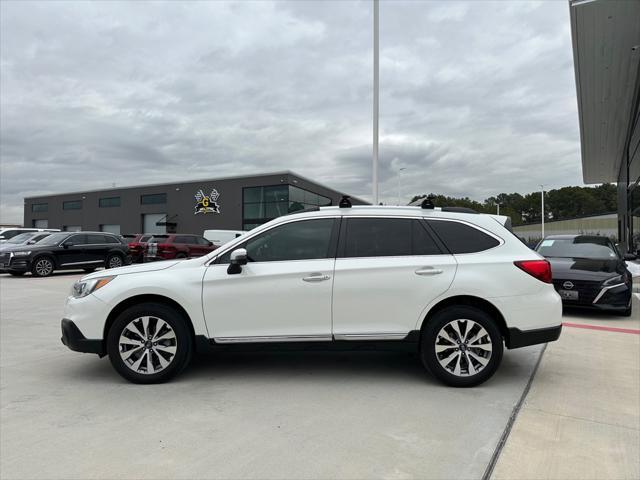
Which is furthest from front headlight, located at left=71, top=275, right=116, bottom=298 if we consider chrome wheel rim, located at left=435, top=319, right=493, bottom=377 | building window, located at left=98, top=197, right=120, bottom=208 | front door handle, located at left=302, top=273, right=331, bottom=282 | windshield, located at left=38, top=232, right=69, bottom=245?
building window, located at left=98, top=197, right=120, bottom=208

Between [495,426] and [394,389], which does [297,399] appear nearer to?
[394,389]

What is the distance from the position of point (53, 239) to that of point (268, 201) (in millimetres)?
28427

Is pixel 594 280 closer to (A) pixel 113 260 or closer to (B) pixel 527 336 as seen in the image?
(B) pixel 527 336

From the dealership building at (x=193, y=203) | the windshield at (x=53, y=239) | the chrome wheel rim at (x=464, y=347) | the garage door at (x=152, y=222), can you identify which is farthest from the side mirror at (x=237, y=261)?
the garage door at (x=152, y=222)

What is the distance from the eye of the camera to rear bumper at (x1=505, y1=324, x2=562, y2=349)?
4.36 metres

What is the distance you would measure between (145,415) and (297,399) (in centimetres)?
123

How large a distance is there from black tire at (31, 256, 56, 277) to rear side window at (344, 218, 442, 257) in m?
15.0

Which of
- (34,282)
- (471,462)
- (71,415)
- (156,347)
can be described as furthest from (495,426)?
(34,282)

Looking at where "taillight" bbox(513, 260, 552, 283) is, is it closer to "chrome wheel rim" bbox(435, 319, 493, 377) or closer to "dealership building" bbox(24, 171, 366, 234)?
"chrome wheel rim" bbox(435, 319, 493, 377)

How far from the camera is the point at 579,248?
9555 mm

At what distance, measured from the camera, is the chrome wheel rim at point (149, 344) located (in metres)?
4.37

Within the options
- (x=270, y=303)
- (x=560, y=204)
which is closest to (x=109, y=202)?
(x=270, y=303)

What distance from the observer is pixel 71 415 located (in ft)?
12.1

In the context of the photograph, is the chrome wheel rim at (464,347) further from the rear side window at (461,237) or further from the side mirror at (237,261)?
the side mirror at (237,261)
